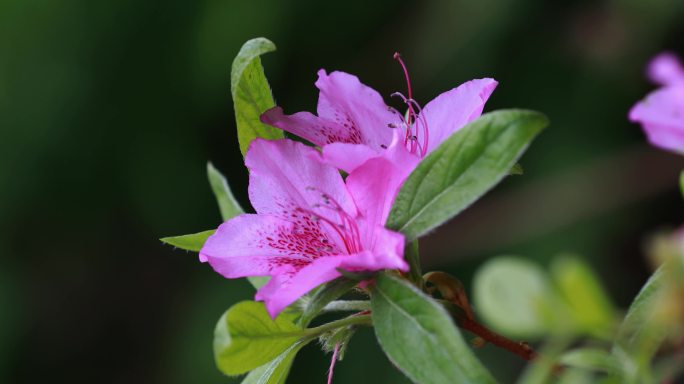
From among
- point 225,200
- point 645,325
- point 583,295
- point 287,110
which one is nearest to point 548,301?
point 583,295

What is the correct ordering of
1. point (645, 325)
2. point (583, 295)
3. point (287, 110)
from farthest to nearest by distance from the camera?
1. point (287, 110)
2. point (645, 325)
3. point (583, 295)

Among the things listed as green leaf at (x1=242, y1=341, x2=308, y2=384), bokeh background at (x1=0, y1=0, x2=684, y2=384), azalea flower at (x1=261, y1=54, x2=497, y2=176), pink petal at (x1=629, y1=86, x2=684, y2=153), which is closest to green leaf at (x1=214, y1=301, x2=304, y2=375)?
green leaf at (x1=242, y1=341, x2=308, y2=384)

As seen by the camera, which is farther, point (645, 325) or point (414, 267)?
point (414, 267)

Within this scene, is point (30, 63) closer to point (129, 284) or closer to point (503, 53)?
point (129, 284)

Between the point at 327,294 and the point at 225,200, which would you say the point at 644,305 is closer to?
the point at 327,294

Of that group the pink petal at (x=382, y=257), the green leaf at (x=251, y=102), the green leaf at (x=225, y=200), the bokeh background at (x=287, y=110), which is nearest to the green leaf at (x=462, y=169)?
the pink petal at (x=382, y=257)

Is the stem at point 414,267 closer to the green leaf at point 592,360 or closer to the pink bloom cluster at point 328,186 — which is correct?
the pink bloom cluster at point 328,186
